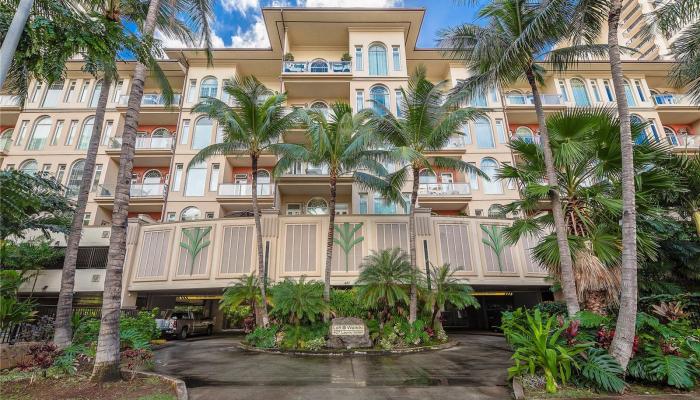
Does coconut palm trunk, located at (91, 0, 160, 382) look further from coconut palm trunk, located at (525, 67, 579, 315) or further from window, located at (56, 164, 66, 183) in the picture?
window, located at (56, 164, 66, 183)

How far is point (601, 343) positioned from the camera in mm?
6727

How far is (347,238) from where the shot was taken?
16.8 m

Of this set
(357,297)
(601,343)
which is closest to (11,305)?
(357,297)

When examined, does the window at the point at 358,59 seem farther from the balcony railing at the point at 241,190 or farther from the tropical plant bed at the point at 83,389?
the tropical plant bed at the point at 83,389

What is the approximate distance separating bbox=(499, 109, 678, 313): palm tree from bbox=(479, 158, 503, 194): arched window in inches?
433

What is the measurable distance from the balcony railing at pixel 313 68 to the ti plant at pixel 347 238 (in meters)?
11.3

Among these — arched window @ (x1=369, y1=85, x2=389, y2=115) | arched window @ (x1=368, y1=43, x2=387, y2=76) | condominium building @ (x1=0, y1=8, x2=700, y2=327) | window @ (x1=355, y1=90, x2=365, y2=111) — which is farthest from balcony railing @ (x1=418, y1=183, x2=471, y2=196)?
arched window @ (x1=368, y1=43, x2=387, y2=76)

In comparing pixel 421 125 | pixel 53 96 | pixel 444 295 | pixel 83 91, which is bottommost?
pixel 444 295

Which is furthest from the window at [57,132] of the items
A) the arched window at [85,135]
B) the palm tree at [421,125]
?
the palm tree at [421,125]

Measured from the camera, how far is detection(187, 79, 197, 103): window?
22734 millimetres

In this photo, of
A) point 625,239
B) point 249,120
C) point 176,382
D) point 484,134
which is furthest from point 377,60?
point 176,382

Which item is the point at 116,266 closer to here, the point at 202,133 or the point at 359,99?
the point at 202,133

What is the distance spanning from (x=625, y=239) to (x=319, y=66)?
805 inches

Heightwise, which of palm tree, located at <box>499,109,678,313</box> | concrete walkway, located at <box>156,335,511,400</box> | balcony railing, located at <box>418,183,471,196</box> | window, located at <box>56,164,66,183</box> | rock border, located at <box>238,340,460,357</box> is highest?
window, located at <box>56,164,66,183</box>
